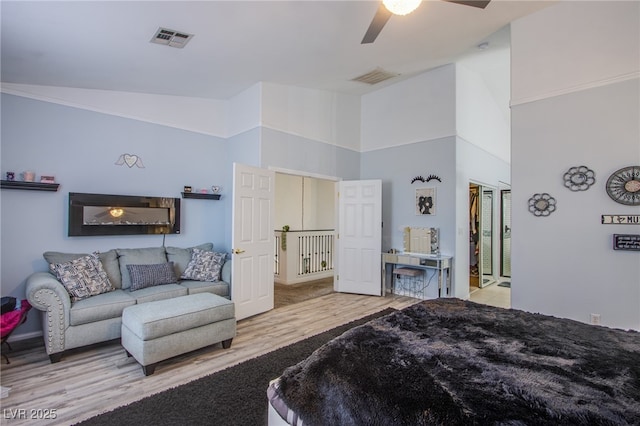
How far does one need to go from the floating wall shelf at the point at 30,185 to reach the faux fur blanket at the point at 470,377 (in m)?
3.61

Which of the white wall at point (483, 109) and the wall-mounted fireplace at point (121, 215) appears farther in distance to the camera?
the white wall at point (483, 109)

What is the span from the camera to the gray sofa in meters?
2.87

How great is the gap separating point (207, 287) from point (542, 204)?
402 centimetres

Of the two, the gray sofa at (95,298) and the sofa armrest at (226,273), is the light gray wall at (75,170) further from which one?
the sofa armrest at (226,273)

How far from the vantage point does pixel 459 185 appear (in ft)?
16.9

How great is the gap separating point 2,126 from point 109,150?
97 centimetres

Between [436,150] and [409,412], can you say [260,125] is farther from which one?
[409,412]

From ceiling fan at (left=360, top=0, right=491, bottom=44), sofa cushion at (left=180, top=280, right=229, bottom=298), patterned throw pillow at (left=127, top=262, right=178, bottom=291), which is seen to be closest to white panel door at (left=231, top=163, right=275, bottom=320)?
sofa cushion at (left=180, top=280, right=229, bottom=298)

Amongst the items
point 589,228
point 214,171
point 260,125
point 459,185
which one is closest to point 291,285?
point 214,171

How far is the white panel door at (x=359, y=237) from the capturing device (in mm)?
5484

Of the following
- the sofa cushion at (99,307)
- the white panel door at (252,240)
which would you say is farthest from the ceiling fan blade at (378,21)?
the sofa cushion at (99,307)

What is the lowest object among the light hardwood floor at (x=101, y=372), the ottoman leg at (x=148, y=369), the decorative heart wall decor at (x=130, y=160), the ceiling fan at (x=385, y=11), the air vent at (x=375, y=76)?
the light hardwood floor at (x=101, y=372)

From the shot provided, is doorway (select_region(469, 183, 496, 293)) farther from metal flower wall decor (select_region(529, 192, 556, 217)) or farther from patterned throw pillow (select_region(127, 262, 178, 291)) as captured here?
patterned throw pillow (select_region(127, 262, 178, 291))

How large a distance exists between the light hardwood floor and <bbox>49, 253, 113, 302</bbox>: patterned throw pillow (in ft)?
1.87
